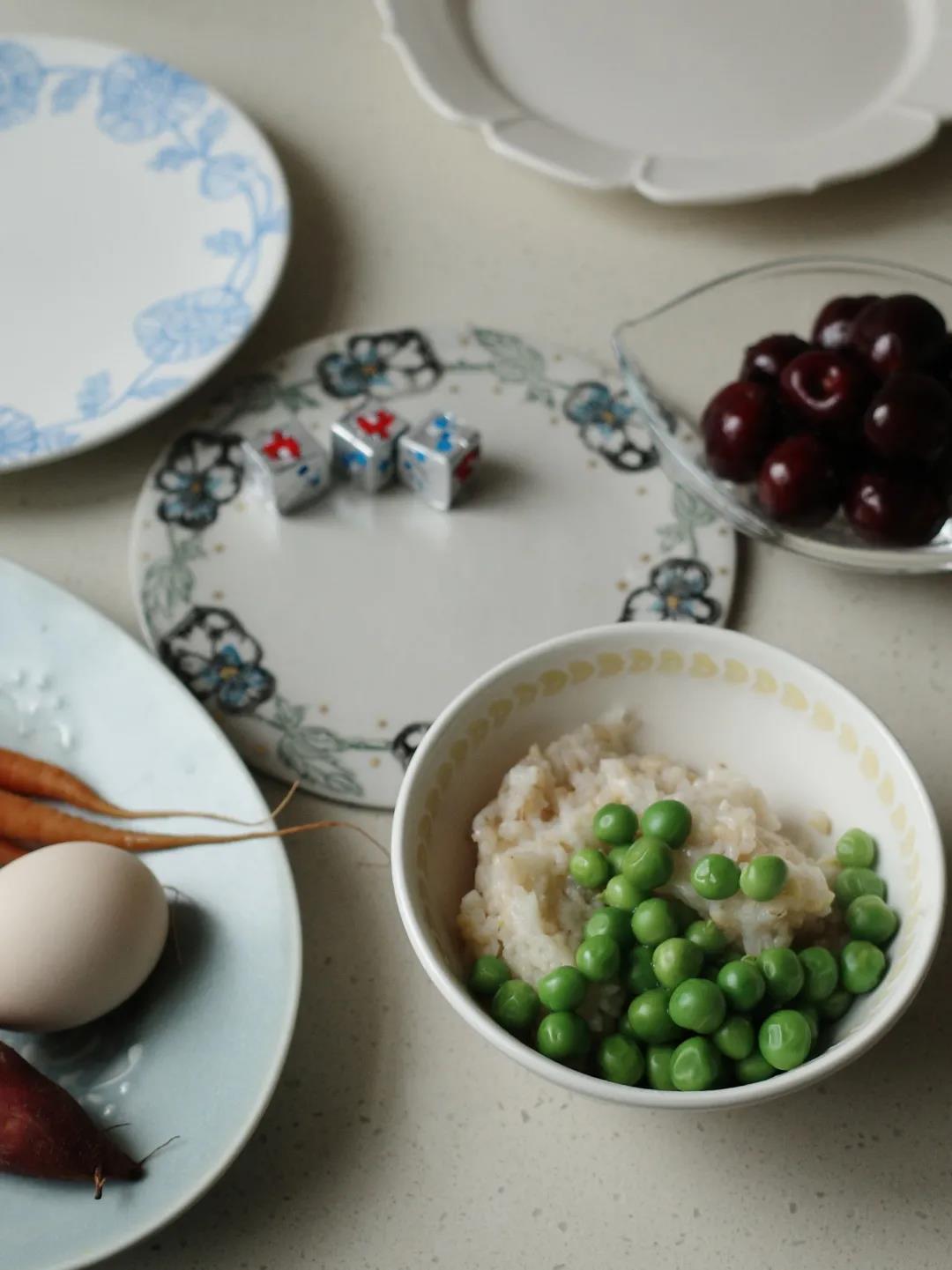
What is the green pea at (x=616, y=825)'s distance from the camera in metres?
0.90

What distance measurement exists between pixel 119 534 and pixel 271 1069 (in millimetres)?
574

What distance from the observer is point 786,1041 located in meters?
0.81

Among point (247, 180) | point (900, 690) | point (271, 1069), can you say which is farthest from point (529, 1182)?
point (247, 180)

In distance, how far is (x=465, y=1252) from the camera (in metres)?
0.87

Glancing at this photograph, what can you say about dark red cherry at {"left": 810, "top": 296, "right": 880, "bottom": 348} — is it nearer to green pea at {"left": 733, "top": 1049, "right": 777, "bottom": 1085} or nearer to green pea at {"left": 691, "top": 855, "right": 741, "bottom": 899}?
green pea at {"left": 691, "top": 855, "right": 741, "bottom": 899}

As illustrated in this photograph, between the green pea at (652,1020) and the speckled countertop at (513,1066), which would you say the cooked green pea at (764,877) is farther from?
the speckled countertop at (513,1066)

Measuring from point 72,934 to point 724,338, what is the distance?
0.88m

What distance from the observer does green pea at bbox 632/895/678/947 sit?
2.78ft

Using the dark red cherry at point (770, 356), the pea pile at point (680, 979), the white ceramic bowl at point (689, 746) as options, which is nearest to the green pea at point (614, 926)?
the pea pile at point (680, 979)

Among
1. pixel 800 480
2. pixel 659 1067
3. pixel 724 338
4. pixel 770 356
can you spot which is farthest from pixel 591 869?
pixel 724 338

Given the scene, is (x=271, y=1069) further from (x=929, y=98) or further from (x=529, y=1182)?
(x=929, y=98)

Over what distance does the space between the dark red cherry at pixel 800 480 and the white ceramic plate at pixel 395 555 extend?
87mm

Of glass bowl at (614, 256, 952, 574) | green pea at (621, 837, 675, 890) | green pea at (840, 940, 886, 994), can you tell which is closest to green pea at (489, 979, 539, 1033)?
green pea at (621, 837, 675, 890)

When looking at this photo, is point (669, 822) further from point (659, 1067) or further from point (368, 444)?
point (368, 444)
